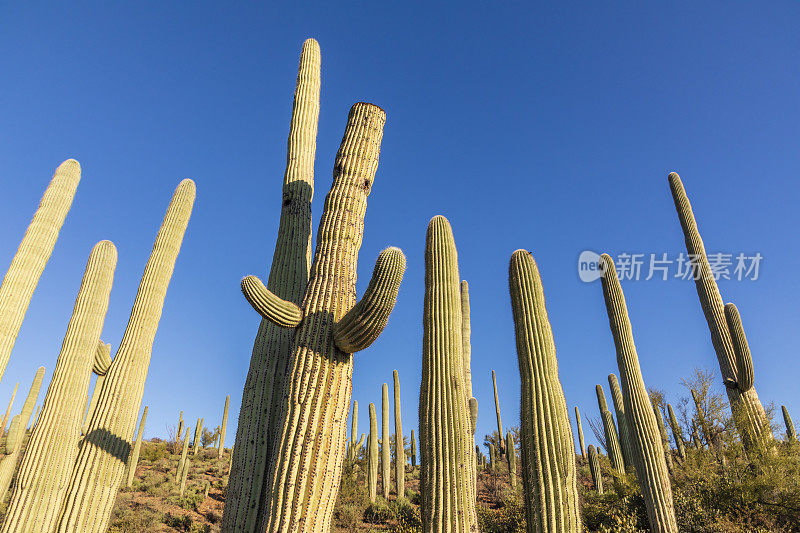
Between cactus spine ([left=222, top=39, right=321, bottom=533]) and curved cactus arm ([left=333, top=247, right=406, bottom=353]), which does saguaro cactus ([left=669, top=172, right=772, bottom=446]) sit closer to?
cactus spine ([left=222, top=39, right=321, bottom=533])

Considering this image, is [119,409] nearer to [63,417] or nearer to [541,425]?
[63,417]

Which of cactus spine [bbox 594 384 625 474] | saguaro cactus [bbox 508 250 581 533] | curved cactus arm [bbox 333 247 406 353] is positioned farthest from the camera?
cactus spine [bbox 594 384 625 474]

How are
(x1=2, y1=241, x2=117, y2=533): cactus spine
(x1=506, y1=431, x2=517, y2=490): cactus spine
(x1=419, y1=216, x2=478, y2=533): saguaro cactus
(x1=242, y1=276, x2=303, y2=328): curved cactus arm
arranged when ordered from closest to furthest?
(x1=242, y1=276, x2=303, y2=328): curved cactus arm, (x1=419, y1=216, x2=478, y2=533): saguaro cactus, (x1=2, y1=241, x2=117, y2=533): cactus spine, (x1=506, y1=431, x2=517, y2=490): cactus spine

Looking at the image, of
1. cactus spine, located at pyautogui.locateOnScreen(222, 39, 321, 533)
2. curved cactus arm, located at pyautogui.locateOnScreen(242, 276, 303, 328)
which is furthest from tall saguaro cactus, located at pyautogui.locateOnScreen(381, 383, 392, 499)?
curved cactus arm, located at pyautogui.locateOnScreen(242, 276, 303, 328)

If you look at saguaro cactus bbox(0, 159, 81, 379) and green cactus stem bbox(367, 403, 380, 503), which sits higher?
saguaro cactus bbox(0, 159, 81, 379)

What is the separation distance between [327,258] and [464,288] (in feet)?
28.2

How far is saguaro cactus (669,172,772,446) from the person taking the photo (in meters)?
9.74

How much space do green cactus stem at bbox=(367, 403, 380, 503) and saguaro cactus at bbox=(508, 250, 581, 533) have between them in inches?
386

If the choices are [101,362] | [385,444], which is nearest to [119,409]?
[101,362]

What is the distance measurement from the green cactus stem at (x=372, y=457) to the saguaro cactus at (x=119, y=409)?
30.1 ft

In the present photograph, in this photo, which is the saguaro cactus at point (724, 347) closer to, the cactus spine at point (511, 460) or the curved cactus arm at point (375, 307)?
the cactus spine at point (511, 460)

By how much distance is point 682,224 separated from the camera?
1243cm

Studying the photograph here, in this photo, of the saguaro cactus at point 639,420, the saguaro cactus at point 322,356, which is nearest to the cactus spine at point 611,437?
the saguaro cactus at point 639,420

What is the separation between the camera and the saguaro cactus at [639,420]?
7.84m
